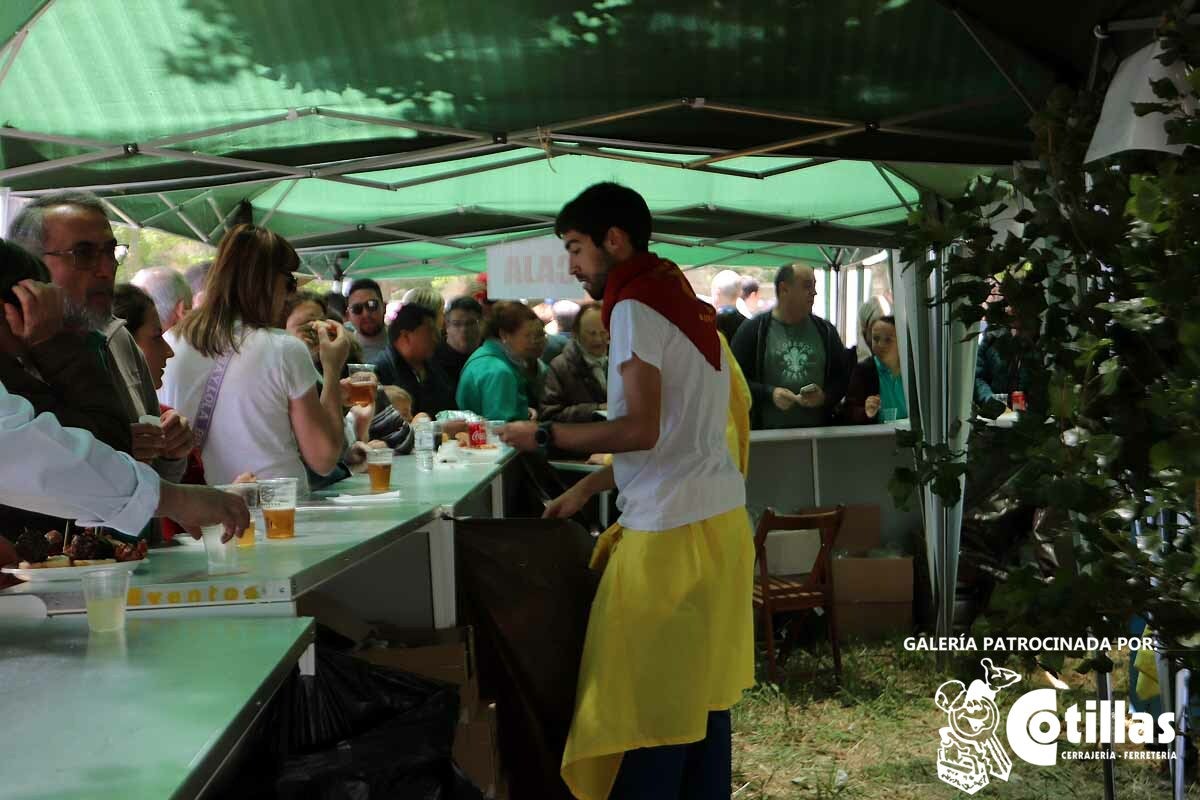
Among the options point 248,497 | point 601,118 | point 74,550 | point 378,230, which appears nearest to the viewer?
point 74,550

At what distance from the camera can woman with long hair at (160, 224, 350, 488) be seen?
3.18m

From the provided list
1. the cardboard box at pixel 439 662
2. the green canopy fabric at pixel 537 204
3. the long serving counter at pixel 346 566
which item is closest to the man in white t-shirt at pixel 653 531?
the cardboard box at pixel 439 662

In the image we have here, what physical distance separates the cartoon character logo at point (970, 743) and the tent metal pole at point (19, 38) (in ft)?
13.1

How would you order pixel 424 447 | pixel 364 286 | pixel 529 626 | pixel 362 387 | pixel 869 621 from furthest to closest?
pixel 364 286
pixel 869 621
pixel 424 447
pixel 362 387
pixel 529 626

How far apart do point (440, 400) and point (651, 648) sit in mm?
3850

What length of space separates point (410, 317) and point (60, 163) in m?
1.79

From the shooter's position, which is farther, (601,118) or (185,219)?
(185,219)

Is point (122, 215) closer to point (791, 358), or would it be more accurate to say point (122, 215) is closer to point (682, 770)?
point (791, 358)

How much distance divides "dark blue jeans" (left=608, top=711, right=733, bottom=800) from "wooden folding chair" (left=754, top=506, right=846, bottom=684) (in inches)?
96.4

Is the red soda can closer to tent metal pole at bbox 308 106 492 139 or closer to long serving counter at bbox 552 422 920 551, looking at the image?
tent metal pole at bbox 308 106 492 139

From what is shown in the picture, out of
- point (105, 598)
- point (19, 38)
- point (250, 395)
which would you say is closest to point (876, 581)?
point (250, 395)

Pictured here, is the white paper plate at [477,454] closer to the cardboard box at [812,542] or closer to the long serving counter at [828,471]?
the cardboard box at [812,542]

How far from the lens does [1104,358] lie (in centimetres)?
244

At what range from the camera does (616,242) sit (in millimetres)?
3082
